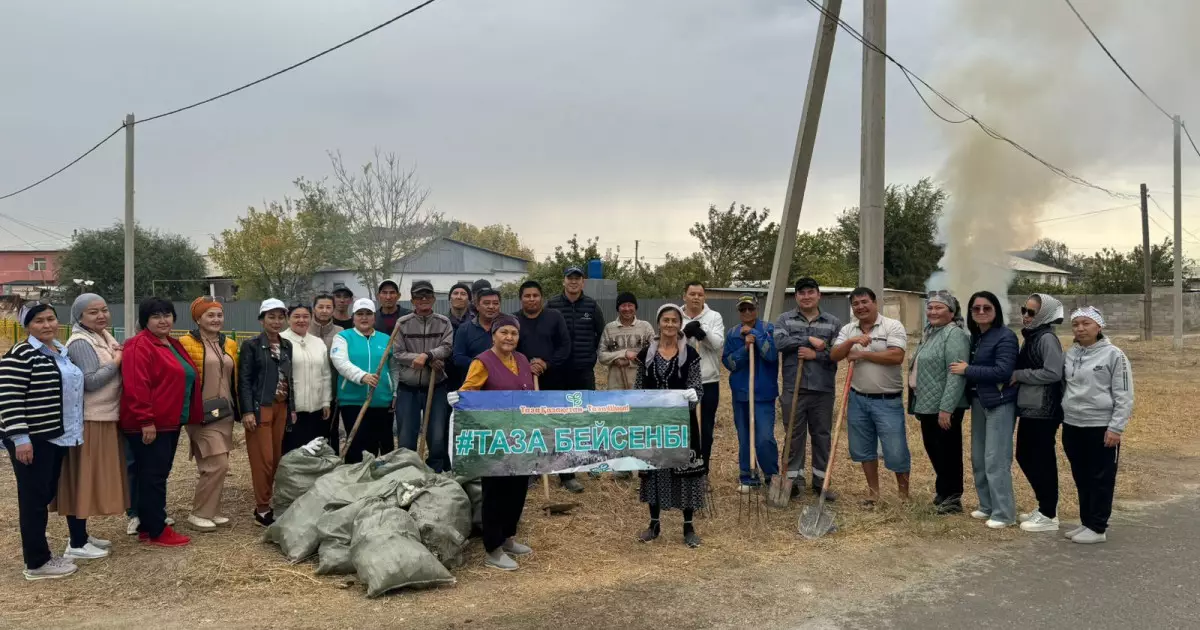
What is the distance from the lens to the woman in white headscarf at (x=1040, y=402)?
19.9ft

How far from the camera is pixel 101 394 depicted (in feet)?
18.0

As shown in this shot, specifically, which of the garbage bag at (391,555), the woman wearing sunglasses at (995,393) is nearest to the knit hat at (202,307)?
the garbage bag at (391,555)

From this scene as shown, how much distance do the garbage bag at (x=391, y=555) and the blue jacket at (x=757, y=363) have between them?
3.28 meters

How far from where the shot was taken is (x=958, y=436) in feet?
21.7

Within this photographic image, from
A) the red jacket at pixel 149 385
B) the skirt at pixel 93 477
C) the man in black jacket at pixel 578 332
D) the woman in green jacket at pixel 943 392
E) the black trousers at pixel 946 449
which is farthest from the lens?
the man in black jacket at pixel 578 332

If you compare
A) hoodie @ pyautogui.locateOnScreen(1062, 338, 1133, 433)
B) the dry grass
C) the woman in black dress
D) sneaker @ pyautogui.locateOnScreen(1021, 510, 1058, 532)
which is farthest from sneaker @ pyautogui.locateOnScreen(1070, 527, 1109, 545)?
the woman in black dress

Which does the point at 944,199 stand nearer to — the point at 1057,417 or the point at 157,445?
the point at 1057,417

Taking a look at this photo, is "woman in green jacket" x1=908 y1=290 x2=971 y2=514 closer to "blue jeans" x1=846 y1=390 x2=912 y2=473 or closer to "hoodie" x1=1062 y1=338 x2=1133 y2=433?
"blue jeans" x1=846 y1=390 x2=912 y2=473

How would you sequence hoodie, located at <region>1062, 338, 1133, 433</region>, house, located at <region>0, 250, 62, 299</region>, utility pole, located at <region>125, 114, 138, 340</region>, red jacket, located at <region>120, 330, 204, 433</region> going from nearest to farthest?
1. red jacket, located at <region>120, 330, 204, 433</region>
2. hoodie, located at <region>1062, 338, 1133, 433</region>
3. utility pole, located at <region>125, 114, 138, 340</region>
4. house, located at <region>0, 250, 62, 299</region>

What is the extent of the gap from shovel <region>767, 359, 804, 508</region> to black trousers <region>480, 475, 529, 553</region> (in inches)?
97.9

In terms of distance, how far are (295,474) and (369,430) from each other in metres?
0.94

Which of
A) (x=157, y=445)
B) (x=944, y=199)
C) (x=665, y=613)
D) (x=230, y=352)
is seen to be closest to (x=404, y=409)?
(x=230, y=352)

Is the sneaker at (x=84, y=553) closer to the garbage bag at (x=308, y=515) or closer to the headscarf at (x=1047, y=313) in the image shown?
the garbage bag at (x=308, y=515)

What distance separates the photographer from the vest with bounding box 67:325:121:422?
545cm
